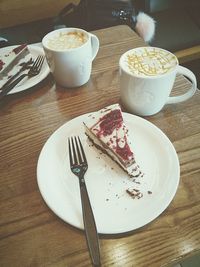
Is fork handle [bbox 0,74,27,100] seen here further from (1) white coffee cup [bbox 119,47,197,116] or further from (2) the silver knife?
(1) white coffee cup [bbox 119,47,197,116]

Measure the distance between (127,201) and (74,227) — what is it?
134 mm

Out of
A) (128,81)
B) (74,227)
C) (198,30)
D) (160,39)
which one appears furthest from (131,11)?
(74,227)

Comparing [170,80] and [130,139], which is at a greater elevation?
[170,80]

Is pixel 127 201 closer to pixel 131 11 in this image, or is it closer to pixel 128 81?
pixel 128 81

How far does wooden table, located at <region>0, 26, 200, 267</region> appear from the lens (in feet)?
1.80

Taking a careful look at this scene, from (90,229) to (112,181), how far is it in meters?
0.14

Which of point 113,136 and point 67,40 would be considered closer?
point 113,136

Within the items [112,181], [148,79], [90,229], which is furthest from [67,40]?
[90,229]

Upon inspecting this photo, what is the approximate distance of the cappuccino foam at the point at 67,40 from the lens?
3.03 feet

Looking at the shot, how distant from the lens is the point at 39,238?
22.7 inches

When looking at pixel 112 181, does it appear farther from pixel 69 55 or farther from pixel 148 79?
pixel 69 55

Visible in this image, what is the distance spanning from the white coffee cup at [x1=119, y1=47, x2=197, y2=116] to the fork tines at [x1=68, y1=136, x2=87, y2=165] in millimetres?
218

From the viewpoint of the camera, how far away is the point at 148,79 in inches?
29.6

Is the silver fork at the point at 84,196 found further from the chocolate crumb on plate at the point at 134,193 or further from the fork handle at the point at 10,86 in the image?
the fork handle at the point at 10,86
